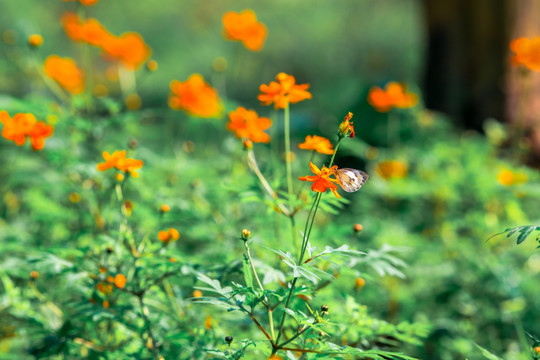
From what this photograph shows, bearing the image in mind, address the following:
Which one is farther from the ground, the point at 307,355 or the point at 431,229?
the point at 431,229

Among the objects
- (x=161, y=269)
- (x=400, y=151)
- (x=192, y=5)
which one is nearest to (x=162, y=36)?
(x=192, y=5)

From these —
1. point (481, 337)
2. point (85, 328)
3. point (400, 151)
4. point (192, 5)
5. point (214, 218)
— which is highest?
point (192, 5)

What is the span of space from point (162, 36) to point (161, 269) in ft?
27.5

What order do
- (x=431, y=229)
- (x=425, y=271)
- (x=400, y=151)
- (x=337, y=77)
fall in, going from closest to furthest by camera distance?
1. (x=425, y=271)
2. (x=431, y=229)
3. (x=400, y=151)
4. (x=337, y=77)

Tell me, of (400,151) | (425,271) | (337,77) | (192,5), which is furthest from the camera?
(192,5)

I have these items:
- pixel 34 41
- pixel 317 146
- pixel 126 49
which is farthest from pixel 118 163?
pixel 126 49

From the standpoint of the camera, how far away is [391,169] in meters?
2.89

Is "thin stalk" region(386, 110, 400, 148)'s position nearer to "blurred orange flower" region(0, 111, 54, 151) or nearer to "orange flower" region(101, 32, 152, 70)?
"orange flower" region(101, 32, 152, 70)

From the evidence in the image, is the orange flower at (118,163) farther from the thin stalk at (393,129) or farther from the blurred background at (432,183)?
the thin stalk at (393,129)

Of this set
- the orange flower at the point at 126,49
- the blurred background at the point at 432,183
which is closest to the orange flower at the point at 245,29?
the blurred background at the point at 432,183

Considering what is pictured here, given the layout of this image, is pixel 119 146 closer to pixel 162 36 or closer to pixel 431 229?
pixel 431 229

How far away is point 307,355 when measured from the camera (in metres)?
1.10

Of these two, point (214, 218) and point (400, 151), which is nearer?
point (214, 218)

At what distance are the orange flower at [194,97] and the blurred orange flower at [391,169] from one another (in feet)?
3.49
